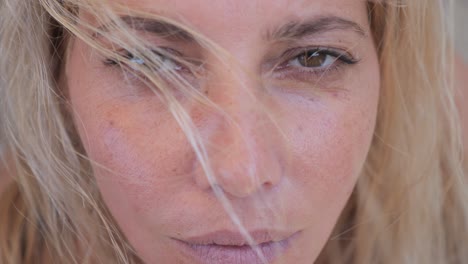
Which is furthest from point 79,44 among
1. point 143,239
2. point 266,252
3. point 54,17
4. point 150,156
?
point 266,252

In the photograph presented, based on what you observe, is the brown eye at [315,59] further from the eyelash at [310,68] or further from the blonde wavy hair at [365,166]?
the blonde wavy hair at [365,166]

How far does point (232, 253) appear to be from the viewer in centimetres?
122

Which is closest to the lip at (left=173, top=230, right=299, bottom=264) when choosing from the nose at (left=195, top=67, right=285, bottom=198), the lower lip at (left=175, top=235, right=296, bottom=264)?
the lower lip at (left=175, top=235, right=296, bottom=264)

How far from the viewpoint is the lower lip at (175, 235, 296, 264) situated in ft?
3.96

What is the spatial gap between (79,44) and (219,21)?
300 millimetres

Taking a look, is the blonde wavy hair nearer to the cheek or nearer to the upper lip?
the cheek

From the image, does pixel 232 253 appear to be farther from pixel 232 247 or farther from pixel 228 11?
pixel 228 11

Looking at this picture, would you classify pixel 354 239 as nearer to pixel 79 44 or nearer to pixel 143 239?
pixel 143 239

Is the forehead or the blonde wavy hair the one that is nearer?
the forehead

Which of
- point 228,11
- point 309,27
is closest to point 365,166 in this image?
point 309,27

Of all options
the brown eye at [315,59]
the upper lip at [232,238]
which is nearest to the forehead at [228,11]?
the brown eye at [315,59]

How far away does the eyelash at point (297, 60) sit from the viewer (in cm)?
118

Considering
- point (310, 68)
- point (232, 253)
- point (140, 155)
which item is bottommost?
point (232, 253)

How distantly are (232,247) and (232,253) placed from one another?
11 mm
